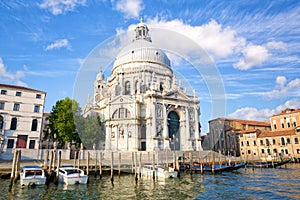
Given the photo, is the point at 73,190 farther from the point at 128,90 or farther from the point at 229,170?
the point at 128,90

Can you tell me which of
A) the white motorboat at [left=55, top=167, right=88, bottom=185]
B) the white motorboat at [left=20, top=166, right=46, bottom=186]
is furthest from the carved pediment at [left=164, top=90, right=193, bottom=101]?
the white motorboat at [left=20, top=166, right=46, bottom=186]

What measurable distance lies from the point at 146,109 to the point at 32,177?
2338 cm

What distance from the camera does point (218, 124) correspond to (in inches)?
1829

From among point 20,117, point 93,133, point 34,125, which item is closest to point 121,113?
point 93,133

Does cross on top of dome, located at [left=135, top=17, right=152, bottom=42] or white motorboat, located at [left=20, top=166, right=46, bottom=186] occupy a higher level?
cross on top of dome, located at [left=135, top=17, right=152, bottom=42]

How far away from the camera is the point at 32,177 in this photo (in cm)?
1389

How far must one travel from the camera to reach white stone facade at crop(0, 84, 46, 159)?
90.5 feet

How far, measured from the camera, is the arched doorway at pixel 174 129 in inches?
1435

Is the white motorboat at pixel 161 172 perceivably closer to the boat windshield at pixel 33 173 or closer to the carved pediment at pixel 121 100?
the boat windshield at pixel 33 173

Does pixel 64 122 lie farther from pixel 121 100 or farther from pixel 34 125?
pixel 121 100

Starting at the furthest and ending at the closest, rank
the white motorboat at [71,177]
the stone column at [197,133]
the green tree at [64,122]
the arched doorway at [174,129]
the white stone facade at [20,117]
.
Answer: the stone column at [197,133], the arched doorway at [174,129], the green tree at [64,122], the white stone facade at [20,117], the white motorboat at [71,177]

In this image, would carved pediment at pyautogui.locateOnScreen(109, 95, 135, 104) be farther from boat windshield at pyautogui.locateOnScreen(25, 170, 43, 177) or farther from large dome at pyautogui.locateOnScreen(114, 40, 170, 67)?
boat windshield at pyautogui.locateOnScreen(25, 170, 43, 177)

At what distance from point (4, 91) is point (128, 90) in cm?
2061

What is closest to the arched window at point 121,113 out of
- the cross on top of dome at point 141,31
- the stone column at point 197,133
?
the stone column at point 197,133
